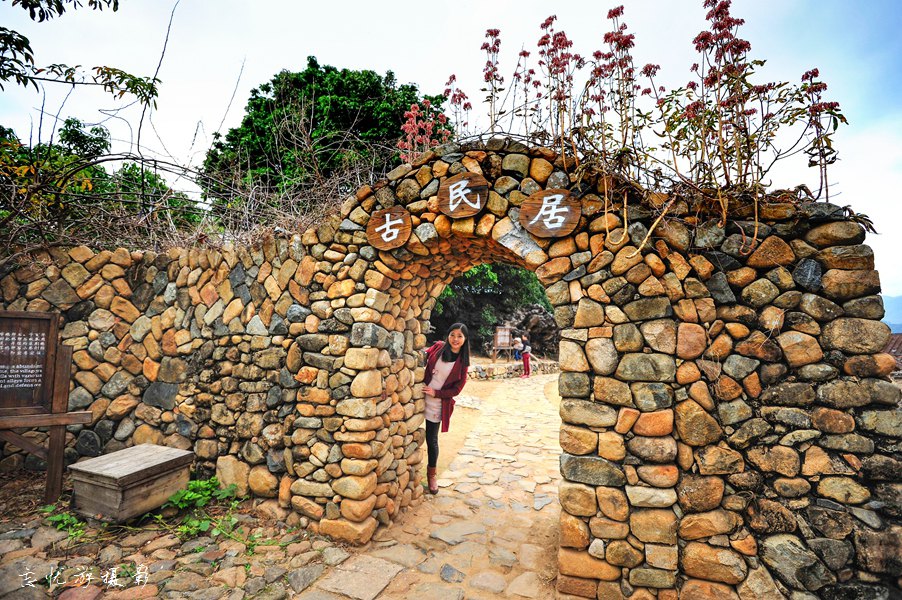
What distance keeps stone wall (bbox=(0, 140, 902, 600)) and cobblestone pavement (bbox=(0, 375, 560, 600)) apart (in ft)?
0.91

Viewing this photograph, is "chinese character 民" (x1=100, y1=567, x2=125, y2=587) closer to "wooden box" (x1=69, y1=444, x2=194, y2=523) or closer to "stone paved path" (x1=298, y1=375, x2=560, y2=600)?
"wooden box" (x1=69, y1=444, x2=194, y2=523)

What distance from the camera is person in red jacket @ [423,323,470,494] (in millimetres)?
4202

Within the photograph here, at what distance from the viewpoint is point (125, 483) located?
312 centimetres

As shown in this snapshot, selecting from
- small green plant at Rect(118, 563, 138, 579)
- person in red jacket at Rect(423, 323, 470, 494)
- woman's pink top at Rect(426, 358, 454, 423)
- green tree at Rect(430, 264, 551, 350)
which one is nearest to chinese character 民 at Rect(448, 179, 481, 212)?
person in red jacket at Rect(423, 323, 470, 494)

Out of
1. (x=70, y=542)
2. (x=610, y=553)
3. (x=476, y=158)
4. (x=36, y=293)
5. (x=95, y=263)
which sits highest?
(x=476, y=158)

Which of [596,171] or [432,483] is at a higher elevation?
[596,171]

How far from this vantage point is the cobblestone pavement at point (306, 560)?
2645 millimetres


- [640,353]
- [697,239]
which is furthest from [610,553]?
[697,239]

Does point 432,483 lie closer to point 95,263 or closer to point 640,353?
point 640,353

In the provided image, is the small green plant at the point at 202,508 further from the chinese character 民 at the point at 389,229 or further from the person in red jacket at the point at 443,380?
the chinese character 民 at the point at 389,229

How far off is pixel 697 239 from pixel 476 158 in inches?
66.4

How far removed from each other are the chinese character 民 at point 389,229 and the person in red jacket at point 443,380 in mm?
1308

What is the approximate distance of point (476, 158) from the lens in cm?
314

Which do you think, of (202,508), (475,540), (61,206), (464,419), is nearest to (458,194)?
(475,540)
